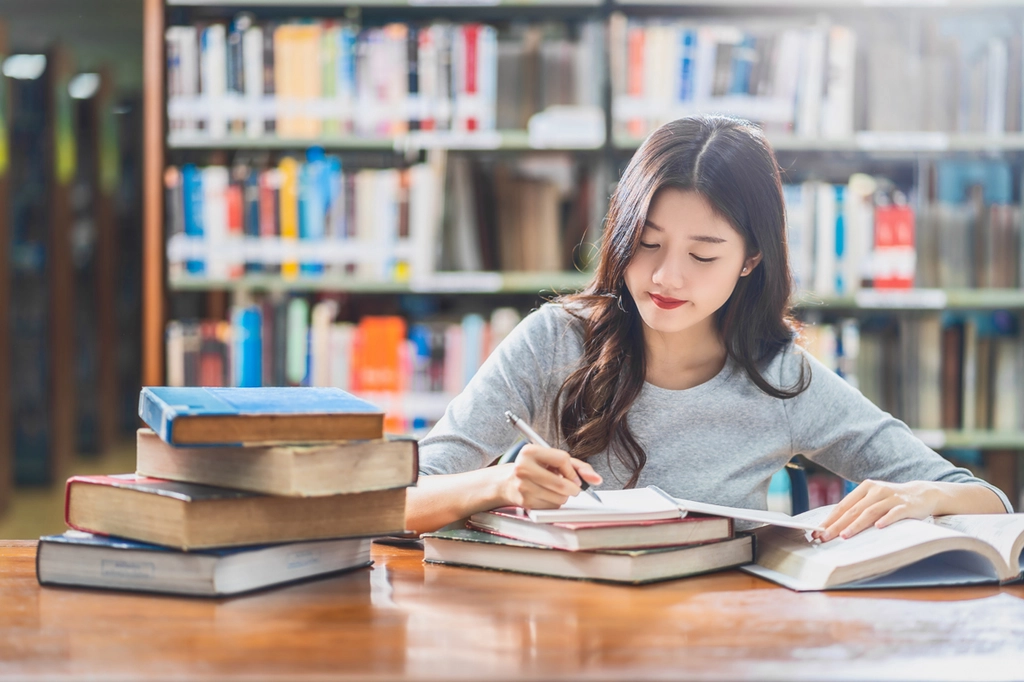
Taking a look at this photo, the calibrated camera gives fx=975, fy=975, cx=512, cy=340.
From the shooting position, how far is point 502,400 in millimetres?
1354

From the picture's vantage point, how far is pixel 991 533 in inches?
38.1

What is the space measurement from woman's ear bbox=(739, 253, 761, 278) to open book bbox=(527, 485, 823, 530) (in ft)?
1.51

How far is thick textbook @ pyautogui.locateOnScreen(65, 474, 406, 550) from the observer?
81 cm

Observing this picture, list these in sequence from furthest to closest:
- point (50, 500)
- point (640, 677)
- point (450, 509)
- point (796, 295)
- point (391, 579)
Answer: point (50, 500) < point (796, 295) < point (450, 509) < point (391, 579) < point (640, 677)

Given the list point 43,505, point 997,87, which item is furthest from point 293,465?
point 43,505

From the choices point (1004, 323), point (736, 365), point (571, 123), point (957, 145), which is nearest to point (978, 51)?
point (957, 145)

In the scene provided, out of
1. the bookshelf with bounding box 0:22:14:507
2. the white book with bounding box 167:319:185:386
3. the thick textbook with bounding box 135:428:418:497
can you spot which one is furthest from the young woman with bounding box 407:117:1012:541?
the bookshelf with bounding box 0:22:14:507

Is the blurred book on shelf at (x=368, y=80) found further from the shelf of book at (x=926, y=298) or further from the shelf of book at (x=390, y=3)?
the shelf of book at (x=926, y=298)

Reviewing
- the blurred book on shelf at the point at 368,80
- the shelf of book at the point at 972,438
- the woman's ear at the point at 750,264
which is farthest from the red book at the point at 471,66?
the shelf of book at the point at 972,438

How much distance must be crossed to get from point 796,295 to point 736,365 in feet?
3.14

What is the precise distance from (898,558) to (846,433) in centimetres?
50

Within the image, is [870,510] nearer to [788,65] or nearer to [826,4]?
[788,65]

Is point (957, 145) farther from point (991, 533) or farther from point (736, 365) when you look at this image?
point (991, 533)

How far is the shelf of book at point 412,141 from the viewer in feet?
8.00
